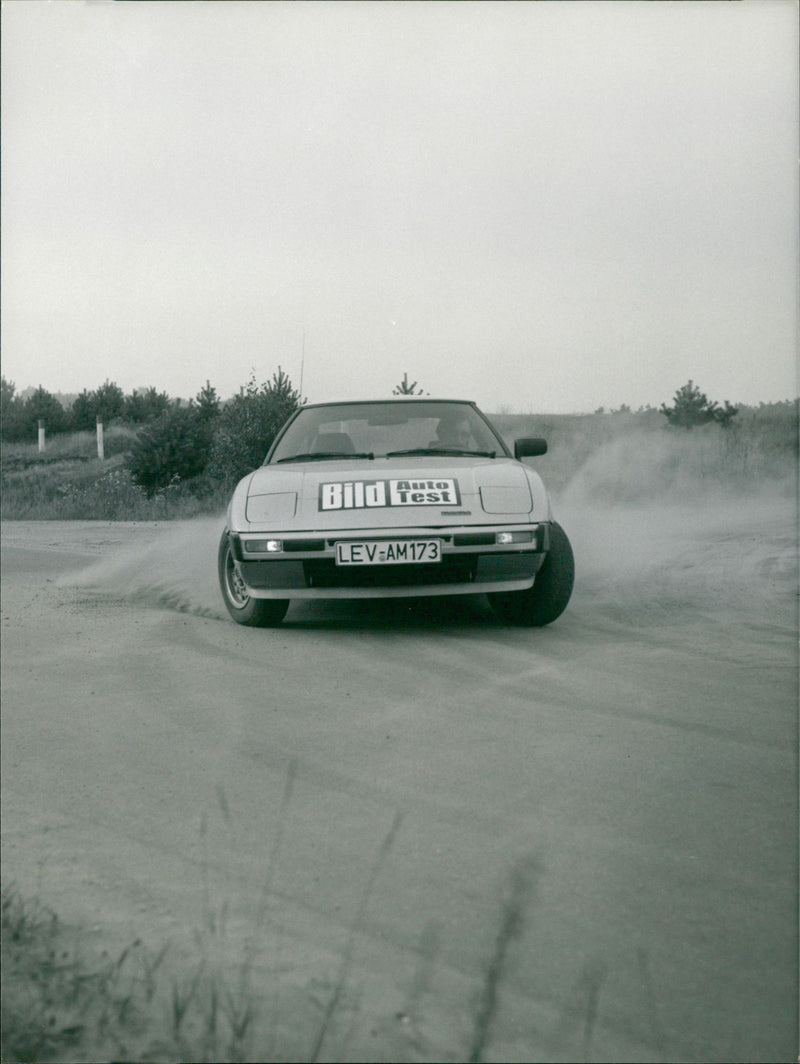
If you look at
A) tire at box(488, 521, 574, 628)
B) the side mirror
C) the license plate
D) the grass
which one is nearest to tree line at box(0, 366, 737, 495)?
the side mirror

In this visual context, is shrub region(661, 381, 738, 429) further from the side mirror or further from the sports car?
the side mirror

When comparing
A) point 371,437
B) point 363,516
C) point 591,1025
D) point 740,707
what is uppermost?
point 371,437

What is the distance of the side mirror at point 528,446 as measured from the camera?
13.7 ft

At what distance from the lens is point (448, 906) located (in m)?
1.92

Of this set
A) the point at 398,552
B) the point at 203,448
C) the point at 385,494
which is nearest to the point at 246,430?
the point at 203,448

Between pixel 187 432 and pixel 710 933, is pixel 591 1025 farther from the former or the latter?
pixel 187 432

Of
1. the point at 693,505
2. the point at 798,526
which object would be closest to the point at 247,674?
the point at 693,505

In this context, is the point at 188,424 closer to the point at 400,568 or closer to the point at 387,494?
the point at 387,494

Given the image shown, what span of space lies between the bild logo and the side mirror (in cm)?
39

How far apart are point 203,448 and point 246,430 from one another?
287 mm

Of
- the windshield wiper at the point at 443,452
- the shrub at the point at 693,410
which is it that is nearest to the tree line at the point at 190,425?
the windshield wiper at the point at 443,452

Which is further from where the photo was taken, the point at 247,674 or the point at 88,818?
the point at 247,674

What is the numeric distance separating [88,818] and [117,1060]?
1.14m

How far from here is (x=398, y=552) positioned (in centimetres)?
372
